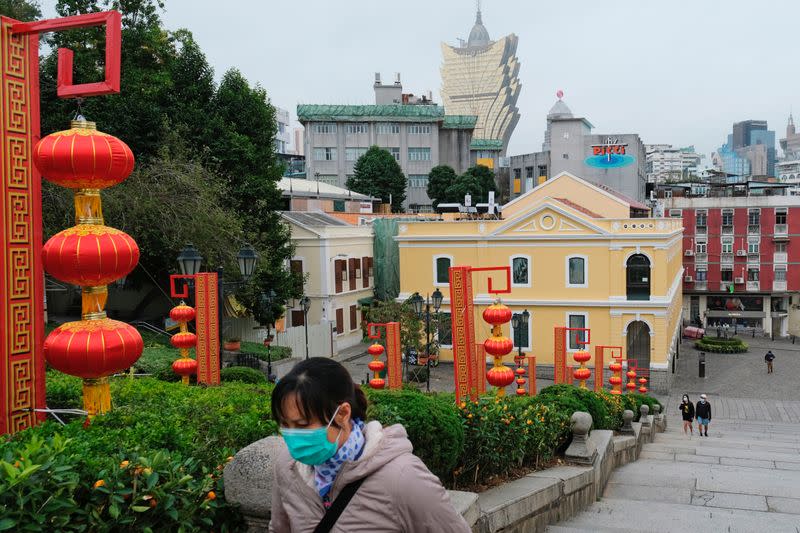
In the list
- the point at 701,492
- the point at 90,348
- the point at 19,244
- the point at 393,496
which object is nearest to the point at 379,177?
the point at 701,492

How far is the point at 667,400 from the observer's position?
25625 mm

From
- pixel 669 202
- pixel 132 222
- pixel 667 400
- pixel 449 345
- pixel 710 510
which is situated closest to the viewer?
pixel 710 510

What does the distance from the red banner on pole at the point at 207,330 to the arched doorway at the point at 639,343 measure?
20.5 metres

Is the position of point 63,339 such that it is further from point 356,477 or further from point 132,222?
point 132,222

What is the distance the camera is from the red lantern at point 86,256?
5055 mm

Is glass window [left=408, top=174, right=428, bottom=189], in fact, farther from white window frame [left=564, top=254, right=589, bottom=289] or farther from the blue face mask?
the blue face mask

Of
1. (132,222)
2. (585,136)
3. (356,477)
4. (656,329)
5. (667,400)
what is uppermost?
(585,136)

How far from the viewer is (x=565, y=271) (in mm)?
27891

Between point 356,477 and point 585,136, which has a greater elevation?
point 585,136

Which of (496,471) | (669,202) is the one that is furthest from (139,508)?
(669,202)

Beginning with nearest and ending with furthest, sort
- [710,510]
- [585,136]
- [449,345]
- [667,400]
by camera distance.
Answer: [710,510] < [667,400] < [449,345] < [585,136]

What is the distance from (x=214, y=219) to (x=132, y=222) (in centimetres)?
216

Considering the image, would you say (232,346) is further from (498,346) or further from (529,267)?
(498,346)

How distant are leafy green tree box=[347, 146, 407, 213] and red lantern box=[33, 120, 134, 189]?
5049 centimetres
